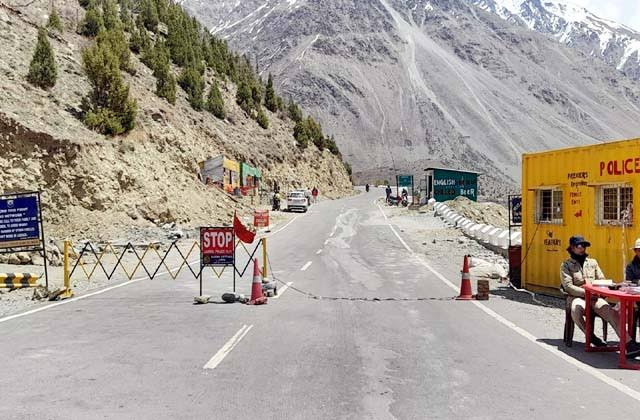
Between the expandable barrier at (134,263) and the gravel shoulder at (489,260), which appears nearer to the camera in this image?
the gravel shoulder at (489,260)

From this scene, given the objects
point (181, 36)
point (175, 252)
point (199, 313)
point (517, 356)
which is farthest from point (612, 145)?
point (181, 36)

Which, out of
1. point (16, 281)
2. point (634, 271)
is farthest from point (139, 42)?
point (634, 271)

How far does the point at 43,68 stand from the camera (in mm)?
34344

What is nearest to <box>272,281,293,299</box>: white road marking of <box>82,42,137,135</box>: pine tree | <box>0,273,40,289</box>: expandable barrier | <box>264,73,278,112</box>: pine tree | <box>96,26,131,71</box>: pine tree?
<box>0,273,40,289</box>: expandable barrier

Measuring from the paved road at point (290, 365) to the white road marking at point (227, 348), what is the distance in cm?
3

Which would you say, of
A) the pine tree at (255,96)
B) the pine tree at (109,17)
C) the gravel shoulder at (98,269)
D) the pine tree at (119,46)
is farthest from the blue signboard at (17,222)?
the pine tree at (255,96)

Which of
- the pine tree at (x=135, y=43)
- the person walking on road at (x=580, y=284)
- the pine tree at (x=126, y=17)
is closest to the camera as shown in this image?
the person walking on road at (x=580, y=284)

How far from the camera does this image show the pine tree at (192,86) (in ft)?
191

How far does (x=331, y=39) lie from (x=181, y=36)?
112110 millimetres

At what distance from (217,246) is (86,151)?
18.8 metres

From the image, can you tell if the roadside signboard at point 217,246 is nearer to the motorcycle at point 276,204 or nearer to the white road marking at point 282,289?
the white road marking at point 282,289

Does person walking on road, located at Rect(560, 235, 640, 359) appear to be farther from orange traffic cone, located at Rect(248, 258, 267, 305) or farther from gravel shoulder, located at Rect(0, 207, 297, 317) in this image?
gravel shoulder, located at Rect(0, 207, 297, 317)

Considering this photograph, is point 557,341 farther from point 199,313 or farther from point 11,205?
point 11,205

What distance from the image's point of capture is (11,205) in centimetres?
1485
